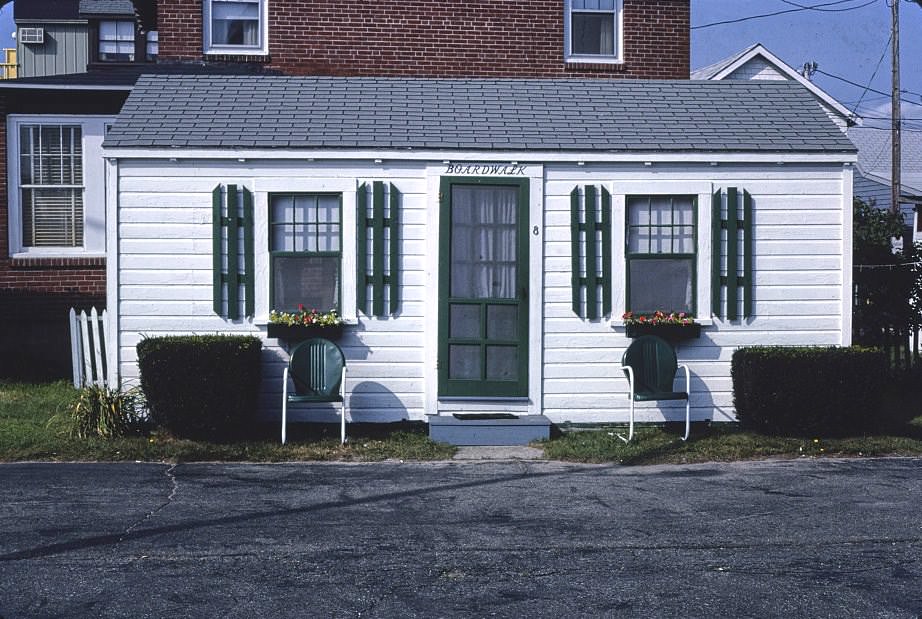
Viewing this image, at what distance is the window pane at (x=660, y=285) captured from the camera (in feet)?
41.8

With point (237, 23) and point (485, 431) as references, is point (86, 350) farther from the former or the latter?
point (237, 23)

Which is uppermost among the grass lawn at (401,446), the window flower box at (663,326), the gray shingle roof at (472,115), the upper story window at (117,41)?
the upper story window at (117,41)

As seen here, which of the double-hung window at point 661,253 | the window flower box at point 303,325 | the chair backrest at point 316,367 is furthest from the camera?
the double-hung window at point 661,253

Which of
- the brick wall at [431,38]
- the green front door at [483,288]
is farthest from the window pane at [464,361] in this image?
the brick wall at [431,38]

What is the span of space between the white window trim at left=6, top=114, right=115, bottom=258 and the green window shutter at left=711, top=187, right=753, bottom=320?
9628 millimetres

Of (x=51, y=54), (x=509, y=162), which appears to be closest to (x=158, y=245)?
(x=509, y=162)

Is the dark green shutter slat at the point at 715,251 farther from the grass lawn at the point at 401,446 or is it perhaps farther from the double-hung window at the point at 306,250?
the double-hung window at the point at 306,250

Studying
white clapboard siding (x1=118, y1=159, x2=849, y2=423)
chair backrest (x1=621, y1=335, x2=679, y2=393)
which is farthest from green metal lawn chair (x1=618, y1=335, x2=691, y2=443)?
white clapboard siding (x1=118, y1=159, x2=849, y2=423)

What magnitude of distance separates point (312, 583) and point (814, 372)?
22.7 feet

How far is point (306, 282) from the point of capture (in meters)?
12.5

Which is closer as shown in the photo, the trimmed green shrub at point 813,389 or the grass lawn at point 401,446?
the grass lawn at point 401,446

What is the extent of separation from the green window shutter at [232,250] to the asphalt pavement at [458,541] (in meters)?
2.29

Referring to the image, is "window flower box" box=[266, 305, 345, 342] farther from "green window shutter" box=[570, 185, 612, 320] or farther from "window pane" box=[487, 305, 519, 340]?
"green window shutter" box=[570, 185, 612, 320]

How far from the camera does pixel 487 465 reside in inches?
426
